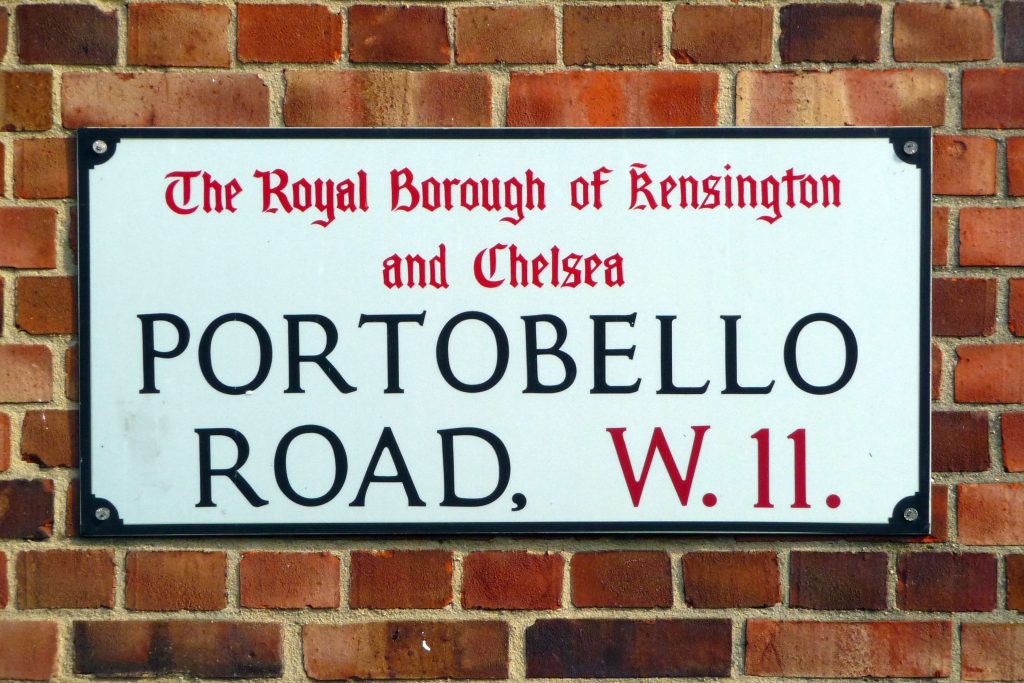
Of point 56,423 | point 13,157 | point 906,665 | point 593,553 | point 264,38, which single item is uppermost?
point 264,38

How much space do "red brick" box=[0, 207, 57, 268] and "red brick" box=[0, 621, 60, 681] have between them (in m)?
0.44

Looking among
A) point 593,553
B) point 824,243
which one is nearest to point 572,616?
point 593,553

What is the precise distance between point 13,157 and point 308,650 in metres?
0.70

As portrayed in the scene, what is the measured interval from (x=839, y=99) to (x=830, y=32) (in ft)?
0.27

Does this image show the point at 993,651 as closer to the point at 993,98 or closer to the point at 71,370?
the point at 993,98

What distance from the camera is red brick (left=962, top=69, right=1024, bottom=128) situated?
118 centimetres

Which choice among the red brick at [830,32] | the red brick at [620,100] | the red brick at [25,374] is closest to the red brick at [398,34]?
the red brick at [620,100]

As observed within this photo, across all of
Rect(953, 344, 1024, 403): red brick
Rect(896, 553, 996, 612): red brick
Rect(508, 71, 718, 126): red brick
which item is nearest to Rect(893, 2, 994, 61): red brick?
Rect(508, 71, 718, 126): red brick

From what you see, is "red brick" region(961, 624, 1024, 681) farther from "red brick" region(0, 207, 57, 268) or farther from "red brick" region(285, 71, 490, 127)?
"red brick" region(0, 207, 57, 268)

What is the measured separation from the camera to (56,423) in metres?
1.18

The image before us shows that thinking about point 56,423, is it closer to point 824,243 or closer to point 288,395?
point 288,395

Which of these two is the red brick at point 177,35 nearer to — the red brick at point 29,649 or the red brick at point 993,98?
the red brick at point 29,649

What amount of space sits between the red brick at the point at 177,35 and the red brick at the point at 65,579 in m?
0.61

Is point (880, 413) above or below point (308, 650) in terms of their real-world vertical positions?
above
